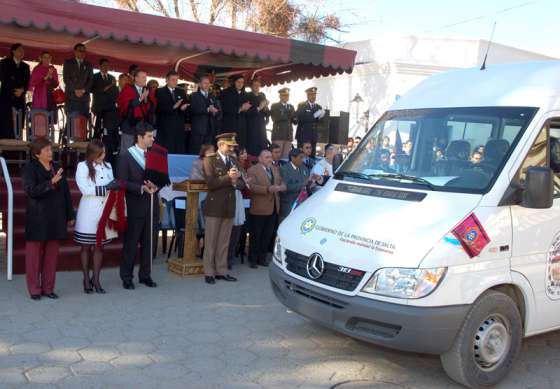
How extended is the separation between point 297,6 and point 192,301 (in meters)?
22.0

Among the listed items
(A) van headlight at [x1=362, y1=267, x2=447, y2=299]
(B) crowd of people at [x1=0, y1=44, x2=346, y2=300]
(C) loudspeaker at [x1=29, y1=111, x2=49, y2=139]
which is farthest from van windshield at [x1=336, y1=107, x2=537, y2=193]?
(C) loudspeaker at [x1=29, y1=111, x2=49, y2=139]

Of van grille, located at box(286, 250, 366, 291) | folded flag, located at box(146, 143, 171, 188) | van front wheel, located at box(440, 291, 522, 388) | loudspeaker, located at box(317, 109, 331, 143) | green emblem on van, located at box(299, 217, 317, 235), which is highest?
loudspeaker, located at box(317, 109, 331, 143)

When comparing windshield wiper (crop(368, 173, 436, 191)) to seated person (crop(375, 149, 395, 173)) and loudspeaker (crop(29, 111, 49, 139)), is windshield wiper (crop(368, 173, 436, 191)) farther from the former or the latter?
loudspeaker (crop(29, 111, 49, 139))

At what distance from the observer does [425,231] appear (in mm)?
4320

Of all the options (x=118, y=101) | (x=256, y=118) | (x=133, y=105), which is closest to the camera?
(x=133, y=105)

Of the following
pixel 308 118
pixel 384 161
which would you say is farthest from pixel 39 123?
pixel 384 161

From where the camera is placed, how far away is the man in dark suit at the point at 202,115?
416 inches

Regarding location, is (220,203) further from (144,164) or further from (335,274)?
(335,274)

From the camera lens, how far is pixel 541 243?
186 inches

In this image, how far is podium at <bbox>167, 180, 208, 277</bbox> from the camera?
798 cm

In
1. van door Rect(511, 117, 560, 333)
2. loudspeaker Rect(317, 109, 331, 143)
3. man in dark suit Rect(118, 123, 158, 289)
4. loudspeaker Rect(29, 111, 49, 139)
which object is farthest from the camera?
loudspeaker Rect(317, 109, 331, 143)

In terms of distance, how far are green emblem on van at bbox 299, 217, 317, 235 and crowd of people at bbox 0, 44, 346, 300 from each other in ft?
8.13

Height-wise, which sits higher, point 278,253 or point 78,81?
point 78,81

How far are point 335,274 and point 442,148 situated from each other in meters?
1.60
